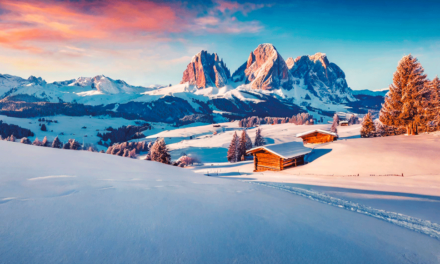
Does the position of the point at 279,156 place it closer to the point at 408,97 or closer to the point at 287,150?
the point at 287,150

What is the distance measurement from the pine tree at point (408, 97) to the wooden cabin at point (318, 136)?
8.49m

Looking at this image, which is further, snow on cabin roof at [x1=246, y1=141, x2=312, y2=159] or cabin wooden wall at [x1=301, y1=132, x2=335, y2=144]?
cabin wooden wall at [x1=301, y1=132, x2=335, y2=144]

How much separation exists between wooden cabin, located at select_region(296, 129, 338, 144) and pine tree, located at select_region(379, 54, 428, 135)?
8.49m

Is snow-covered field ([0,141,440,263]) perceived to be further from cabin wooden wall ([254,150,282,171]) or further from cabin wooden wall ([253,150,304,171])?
cabin wooden wall ([254,150,282,171])

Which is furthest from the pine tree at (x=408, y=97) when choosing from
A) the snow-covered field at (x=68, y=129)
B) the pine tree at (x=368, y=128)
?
the snow-covered field at (x=68, y=129)

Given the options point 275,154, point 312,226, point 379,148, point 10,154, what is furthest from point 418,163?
point 10,154

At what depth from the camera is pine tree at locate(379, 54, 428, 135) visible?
69.9 feet

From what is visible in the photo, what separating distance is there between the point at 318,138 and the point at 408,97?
13087mm

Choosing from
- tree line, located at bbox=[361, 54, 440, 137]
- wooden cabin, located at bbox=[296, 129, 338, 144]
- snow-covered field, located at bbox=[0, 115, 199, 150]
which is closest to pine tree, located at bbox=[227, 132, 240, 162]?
wooden cabin, located at bbox=[296, 129, 338, 144]

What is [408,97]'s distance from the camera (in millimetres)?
21766

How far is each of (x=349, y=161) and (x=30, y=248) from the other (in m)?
20.7

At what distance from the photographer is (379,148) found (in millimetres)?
18438

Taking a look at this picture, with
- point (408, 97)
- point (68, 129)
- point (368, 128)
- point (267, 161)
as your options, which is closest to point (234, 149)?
point (267, 161)

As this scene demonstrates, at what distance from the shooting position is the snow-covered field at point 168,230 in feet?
7.20
